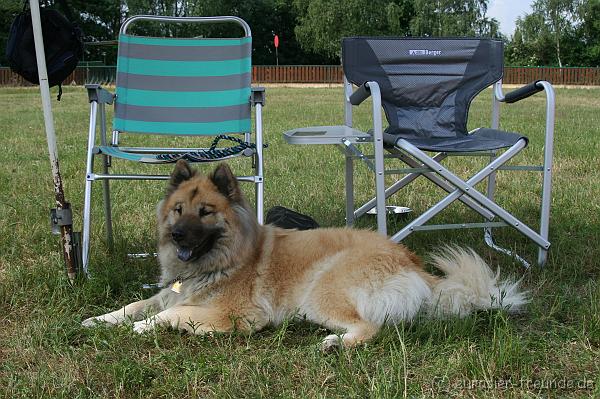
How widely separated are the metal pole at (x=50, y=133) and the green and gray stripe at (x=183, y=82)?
3.76ft

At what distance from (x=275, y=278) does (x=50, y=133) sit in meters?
1.30

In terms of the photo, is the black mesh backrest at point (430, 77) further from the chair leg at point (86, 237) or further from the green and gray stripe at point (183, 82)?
the chair leg at point (86, 237)

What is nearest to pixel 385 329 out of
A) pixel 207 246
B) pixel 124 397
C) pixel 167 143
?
pixel 207 246

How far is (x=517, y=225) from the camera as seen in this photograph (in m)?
3.30

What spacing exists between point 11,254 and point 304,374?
2102 millimetres

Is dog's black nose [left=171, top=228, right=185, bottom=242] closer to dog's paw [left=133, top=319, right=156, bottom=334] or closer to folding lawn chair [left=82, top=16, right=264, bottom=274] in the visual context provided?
dog's paw [left=133, top=319, right=156, bottom=334]

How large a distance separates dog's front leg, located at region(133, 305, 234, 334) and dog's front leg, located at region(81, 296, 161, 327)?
0.36ft

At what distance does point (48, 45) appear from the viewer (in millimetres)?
2904

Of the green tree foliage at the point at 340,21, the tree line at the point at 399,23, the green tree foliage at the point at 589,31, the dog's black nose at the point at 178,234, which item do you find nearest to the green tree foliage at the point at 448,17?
the tree line at the point at 399,23

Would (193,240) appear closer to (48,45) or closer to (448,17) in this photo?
(48,45)

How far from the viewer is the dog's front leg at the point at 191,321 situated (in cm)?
250

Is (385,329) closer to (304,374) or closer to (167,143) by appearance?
(304,374)

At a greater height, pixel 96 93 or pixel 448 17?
pixel 448 17

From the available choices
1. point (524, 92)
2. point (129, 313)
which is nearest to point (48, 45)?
point (129, 313)
